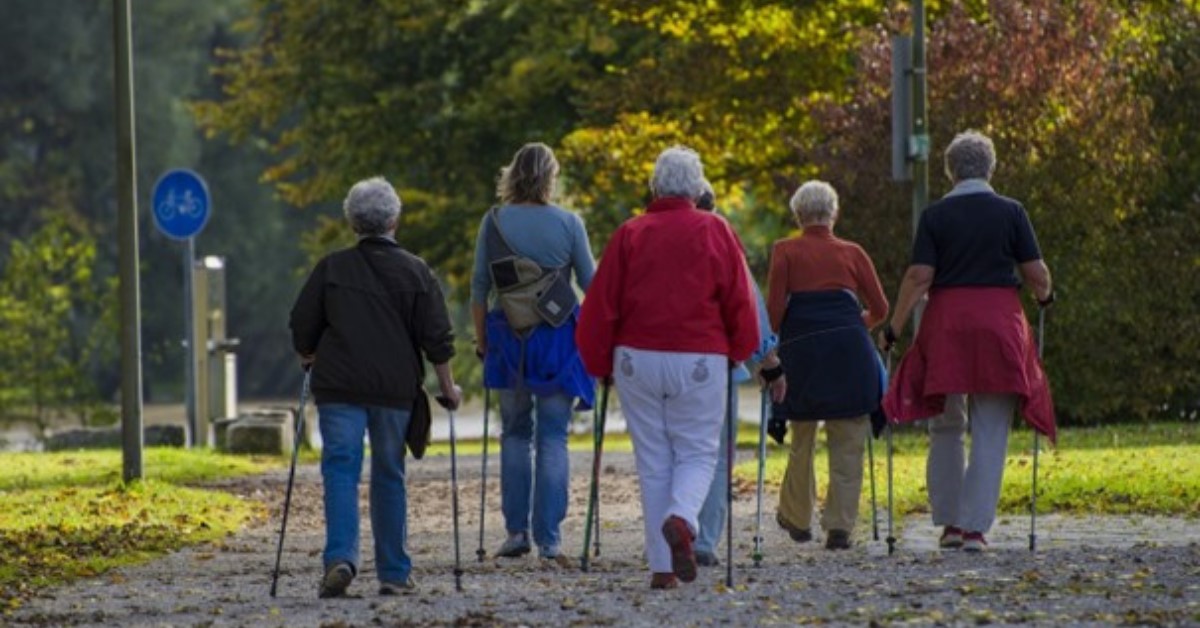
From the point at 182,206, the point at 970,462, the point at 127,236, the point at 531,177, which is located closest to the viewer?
the point at 970,462

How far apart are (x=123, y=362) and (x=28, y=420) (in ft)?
73.9

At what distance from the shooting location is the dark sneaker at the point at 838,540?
1452 centimetres

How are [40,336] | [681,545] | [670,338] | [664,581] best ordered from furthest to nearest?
[40,336], [670,338], [664,581], [681,545]

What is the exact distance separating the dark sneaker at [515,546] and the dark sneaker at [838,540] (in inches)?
57.4

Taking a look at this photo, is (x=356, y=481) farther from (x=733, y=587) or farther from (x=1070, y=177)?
(x=1070, y=177)

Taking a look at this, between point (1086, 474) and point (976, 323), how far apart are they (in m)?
5.59

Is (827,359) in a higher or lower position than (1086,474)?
higher

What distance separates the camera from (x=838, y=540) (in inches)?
572

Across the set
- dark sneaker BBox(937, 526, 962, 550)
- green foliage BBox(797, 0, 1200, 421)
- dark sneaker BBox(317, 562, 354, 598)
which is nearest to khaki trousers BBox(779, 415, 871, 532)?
dark sneaker BBox(937, 526, 962, 550)

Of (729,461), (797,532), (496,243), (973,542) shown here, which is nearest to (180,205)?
(797,532)

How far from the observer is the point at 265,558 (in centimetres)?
1536

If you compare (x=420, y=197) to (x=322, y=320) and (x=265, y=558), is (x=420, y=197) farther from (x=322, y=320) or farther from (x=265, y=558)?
(x=322, y=320)

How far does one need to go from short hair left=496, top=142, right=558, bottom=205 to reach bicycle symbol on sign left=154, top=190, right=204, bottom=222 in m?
16.5

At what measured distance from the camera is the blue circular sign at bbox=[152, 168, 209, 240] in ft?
99.1
